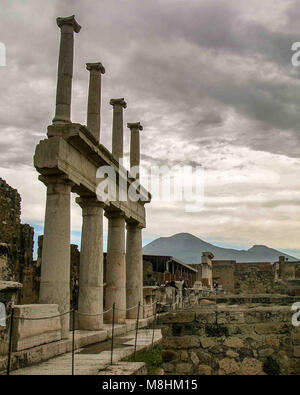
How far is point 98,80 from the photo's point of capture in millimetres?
14758

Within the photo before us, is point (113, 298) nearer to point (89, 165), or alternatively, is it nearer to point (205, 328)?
point (89, 165)

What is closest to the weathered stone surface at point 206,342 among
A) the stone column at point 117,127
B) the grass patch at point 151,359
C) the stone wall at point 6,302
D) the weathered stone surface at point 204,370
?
the weathered stone surface at point 204,370

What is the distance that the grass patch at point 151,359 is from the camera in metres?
8.83

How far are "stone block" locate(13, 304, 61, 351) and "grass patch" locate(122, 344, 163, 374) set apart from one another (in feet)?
5.71

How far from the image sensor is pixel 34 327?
911 cm

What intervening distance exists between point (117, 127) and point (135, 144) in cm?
252

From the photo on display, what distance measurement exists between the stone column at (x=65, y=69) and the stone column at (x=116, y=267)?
555cm

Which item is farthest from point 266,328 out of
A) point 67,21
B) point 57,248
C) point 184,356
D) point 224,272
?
point 224,272

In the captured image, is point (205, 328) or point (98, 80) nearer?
point (205, 328)

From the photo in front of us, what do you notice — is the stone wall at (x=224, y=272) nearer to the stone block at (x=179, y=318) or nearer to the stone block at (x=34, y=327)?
the stone block at (x=34, y=327)

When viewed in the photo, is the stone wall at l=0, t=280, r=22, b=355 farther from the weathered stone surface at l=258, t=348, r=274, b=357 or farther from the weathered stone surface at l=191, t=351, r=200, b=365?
the weathered stone surface at l=258, t=348, r=274, b=357

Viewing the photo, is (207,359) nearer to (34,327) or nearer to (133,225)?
(34,327)
